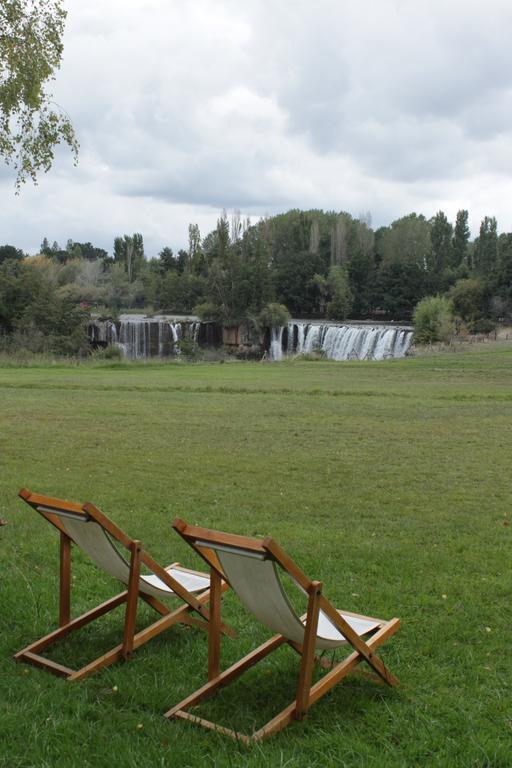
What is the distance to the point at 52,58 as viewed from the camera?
11.7 meters

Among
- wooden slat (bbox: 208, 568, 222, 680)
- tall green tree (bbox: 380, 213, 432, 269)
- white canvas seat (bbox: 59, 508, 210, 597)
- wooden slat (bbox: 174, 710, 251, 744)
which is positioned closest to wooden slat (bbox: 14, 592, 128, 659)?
white canvas seat (bbox: 59, 508, 210, 597)

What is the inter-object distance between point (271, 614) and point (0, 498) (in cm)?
616

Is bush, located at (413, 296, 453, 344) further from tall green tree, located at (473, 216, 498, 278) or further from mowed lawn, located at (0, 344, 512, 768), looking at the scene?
mowed lawn, located at (0, 344, 512, 768)

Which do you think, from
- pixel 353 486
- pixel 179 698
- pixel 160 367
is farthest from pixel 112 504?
pixel 160 367

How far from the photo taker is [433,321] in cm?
6203

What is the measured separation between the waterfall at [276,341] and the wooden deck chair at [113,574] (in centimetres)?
6235

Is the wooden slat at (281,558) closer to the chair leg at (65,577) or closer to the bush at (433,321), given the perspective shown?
the chair leg at (65,577)

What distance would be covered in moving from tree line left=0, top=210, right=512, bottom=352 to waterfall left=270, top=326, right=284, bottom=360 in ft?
3.21

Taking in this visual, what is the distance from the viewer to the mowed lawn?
3701 millimetres

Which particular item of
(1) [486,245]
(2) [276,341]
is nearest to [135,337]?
(2) [276,341]

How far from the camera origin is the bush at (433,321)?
2304 inches

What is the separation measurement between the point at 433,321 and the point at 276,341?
1481 centimetres

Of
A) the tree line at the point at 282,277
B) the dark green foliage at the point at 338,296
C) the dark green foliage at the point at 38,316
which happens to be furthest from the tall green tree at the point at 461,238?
the dark green foliage at the point at 38,316

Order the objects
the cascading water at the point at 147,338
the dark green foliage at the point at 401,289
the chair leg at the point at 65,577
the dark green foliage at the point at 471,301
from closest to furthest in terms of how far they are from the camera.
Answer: the chair leg at the point at 65,577 → the cascading water at the point at 147,338 → the dark green foliage at the point at 471,301 → the dark green foliage at the point at 401,289
